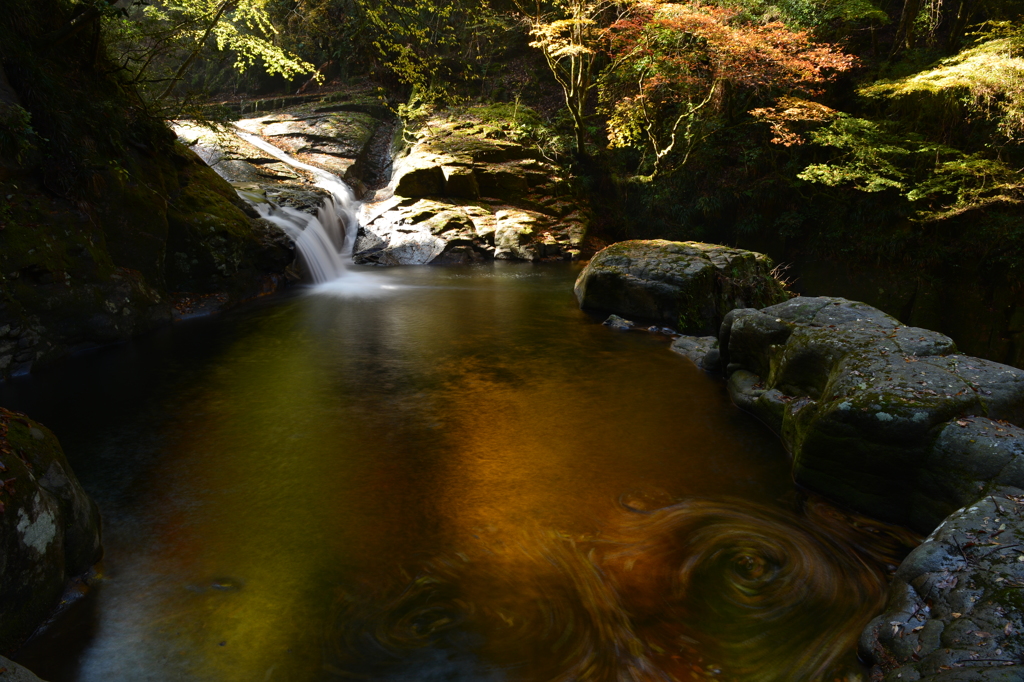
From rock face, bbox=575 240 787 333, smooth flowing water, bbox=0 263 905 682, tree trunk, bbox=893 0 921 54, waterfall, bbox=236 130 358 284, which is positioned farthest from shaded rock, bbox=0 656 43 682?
tree trunk, bbox=893 0 921 54

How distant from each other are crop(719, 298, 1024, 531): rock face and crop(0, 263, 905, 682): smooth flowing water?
40 cm

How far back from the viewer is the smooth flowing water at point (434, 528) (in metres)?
2.92

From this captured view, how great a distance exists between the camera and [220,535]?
3.81m

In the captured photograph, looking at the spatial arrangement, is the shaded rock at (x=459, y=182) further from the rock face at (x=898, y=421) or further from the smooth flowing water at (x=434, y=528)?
the rock face at (x=898, y=421)

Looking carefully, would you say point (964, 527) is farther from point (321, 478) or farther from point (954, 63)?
point (954, 63)

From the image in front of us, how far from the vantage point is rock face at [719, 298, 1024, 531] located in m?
3.67

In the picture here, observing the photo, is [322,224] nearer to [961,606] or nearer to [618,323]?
[618,323]

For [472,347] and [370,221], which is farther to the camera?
[370,221]

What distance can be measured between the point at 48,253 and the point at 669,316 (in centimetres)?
893

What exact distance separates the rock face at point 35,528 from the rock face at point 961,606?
4.23 m

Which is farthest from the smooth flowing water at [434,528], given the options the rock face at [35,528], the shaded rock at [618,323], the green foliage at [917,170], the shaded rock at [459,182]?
the shaded rock at [459,182]

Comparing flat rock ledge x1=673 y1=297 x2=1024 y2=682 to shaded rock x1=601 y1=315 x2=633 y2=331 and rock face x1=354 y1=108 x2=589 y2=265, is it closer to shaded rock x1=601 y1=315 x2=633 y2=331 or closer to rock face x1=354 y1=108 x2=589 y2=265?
shaded rock x1=601 y1=315 x2=633 y2=331

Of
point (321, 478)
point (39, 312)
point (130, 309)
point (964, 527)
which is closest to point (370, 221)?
point (130, 309)

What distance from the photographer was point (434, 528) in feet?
13.0
